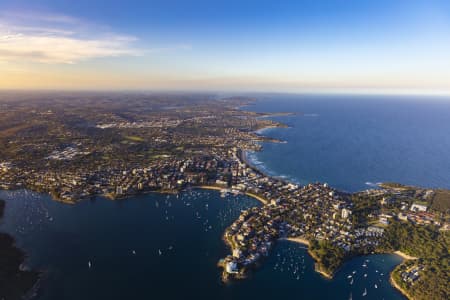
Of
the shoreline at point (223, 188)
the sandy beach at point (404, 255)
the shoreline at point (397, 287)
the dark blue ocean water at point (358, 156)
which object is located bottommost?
the shoreline at point (397, 287)

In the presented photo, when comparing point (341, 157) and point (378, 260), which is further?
point (341, 157)

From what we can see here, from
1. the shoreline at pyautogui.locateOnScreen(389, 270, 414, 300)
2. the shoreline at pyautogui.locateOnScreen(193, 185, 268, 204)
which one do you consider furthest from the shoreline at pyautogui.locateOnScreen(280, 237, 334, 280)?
the shoreline at pyautogui.locateOnScreen(193, 185, 268, 204)

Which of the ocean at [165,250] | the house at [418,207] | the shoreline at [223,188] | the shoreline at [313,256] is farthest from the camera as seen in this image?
the shoreline at [223,188]

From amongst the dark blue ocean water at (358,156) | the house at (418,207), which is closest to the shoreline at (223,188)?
the dark blue ocean water at (358,156)

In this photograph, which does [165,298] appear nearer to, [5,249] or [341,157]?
[5,249]

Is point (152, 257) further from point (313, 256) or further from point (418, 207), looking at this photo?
point (418, 207)

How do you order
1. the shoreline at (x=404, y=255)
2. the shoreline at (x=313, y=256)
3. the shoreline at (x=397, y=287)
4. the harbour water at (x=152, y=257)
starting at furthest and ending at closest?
the shoreline at (x=404, y=255), the shoreline at (x=313, y=256), the harbour water at (x=152, y=257), the shoreline at (x=397, y=287)

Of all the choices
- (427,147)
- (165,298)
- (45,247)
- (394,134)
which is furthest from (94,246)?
(394,134)

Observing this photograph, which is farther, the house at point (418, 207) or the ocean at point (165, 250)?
the house at point (418, 207)

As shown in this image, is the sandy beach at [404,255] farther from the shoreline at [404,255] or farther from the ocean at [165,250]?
the ocean at [165,250]

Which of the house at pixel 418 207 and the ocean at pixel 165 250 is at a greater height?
the house at pixel 418 207

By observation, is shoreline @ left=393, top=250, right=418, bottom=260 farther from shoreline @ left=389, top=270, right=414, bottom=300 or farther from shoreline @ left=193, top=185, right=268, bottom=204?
shoreline @ left=193, top=185, right=268, bottom=204
